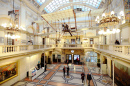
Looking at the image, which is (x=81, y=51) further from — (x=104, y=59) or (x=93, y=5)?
(x=93, y=5)

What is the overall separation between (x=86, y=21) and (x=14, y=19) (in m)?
15.2

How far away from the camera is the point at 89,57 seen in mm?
17734

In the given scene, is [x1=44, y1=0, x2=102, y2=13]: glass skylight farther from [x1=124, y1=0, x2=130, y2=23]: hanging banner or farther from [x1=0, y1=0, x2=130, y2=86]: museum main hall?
[x1=124, y1=0, x2=130, y2=23]: hanging banner

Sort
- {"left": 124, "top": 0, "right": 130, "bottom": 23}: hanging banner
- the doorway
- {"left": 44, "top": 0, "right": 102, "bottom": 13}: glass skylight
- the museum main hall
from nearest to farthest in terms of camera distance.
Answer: the museum main hall
{"left": 124, "top": 0, "right": 130, "bottom": 23}: hanging banner
the doorway
{"left": 44, "top": 0, "right": 102, "bottom": 13}: glass skylight

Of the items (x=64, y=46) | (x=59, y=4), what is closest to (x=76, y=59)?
(x=64, y=46)

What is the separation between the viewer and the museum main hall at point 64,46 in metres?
6.01

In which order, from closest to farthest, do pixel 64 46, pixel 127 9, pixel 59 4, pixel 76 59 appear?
pixel 127 9 < pixel 64 46 < pixel 76 59 < pixel 59 4

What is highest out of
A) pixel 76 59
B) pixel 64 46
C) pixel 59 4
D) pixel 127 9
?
pixel 59 4

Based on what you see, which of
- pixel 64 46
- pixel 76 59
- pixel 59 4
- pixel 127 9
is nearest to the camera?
pixel 127 9

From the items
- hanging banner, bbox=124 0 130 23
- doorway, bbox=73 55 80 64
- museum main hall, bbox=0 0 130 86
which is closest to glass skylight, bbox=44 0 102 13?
museum main hall, bbox=0 0 130 86

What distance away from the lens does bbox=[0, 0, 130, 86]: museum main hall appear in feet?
19.7

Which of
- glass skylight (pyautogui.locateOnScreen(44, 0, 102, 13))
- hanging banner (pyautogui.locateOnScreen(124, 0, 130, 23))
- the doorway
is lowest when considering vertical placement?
the doorway

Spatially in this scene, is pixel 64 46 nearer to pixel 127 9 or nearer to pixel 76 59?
pixel 76 59

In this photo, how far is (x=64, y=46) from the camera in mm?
15969
